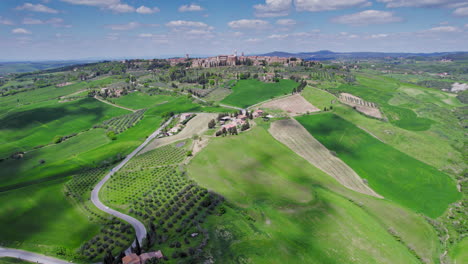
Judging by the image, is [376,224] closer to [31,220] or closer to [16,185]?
[31,220]

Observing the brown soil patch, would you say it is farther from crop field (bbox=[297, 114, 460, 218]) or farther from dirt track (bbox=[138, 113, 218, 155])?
dirt track (bbox=[138, 113, 218, 155])

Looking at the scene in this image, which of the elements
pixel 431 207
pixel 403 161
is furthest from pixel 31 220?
pixel 403 161

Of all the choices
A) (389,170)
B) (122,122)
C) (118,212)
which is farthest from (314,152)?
(122,122)

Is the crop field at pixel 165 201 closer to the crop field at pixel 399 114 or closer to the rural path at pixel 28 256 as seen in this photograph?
the rural path at pixel 28 256

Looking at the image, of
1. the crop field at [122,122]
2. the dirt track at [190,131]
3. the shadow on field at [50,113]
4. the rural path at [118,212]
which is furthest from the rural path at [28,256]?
the shadow on field at [50,113]

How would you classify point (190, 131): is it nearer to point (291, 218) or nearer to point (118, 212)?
point (118, 212)
